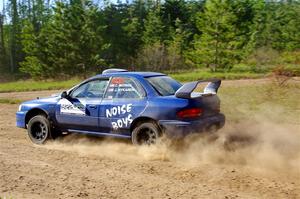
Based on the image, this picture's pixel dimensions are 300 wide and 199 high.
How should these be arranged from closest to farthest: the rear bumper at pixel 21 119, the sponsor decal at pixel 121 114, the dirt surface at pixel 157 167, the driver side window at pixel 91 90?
the dirt surface at pixel 157 167 → the sponsor decal at pixel 121 114 → the driver side window at pixel 91 90 → the rear bumper at pixel 21 119

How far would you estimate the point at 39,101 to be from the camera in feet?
29.6

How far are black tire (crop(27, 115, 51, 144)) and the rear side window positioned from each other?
1.71m

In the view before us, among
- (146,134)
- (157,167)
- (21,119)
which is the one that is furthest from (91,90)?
(157,167)

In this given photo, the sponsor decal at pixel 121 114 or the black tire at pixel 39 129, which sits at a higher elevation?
the sponsor decal at pixel 121 114

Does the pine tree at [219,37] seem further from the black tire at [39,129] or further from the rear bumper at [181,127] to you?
the rear bumper at [181,127]

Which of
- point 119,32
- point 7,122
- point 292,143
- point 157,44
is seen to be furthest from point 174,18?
point 292,143

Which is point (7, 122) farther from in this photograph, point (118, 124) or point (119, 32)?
point (119, 32)

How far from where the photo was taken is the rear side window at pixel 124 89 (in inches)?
307

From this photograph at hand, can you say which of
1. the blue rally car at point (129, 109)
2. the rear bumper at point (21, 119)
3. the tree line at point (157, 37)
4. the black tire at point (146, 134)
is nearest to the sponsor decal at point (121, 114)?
the blue rally car at point (129, 109)

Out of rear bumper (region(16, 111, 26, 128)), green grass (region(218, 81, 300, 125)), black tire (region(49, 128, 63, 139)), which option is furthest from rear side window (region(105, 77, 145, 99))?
green grass (region(218, 81, 300, 125))

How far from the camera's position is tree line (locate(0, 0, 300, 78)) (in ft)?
112

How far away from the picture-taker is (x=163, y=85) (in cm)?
798

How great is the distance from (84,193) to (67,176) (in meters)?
0.87

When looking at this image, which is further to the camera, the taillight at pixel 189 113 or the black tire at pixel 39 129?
the black tire at pixel 39 129
